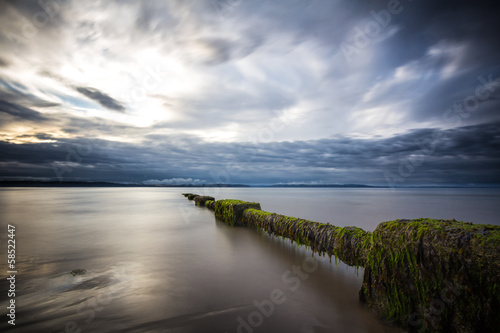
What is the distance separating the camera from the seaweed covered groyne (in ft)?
7.41

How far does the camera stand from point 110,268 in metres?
5.18

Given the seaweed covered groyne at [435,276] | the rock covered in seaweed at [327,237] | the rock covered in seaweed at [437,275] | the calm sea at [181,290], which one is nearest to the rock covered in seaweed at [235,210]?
the rock covered in seaweed at [327,237]

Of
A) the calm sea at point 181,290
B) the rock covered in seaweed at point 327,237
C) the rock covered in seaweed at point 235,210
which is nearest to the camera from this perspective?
the calm sea at point 181,290

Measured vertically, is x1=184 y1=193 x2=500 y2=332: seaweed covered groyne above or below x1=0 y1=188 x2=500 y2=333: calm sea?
above

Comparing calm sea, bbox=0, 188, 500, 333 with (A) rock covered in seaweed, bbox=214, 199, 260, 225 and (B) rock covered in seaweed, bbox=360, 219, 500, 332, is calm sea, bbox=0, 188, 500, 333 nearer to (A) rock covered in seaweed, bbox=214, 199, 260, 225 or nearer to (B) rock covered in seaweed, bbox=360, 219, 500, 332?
(B) rock covered in seaweed, bbox=360, 219, 500, 332

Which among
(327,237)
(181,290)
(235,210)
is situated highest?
(327,237)

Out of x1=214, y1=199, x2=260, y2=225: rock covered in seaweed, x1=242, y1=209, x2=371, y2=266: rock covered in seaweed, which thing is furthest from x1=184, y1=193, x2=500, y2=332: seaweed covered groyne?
x1=214, y1=199, x2=260, y2=225: rock covered in seaweed

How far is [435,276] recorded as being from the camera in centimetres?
261

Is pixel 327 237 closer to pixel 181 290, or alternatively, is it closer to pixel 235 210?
pixel 181 290

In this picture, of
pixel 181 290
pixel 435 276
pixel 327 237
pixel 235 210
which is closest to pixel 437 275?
pixel 435 276

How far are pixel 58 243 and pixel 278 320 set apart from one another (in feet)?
25.5

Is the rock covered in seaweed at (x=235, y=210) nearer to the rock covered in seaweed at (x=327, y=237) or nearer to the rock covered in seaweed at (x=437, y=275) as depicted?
the rock covered in seaweed at (x=327, y=237)

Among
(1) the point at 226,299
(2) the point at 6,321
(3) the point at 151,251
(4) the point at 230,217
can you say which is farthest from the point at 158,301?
(4) the point at 230,217

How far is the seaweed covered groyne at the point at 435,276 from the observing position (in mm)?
2258
